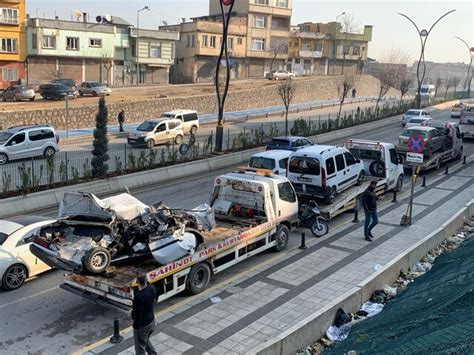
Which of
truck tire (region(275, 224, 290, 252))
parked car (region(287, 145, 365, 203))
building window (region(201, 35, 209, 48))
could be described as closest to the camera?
truck tire (region(275, 224, 290, 252))

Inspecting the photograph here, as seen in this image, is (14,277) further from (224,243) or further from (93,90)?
(93,90)

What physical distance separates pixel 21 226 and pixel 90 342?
4101mm

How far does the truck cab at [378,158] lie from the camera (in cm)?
1912

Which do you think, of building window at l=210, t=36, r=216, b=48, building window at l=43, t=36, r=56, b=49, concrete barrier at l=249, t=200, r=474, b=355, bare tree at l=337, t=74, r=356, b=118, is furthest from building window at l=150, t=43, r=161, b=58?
concrete barrier at l=249, t=200, r=474, b=355

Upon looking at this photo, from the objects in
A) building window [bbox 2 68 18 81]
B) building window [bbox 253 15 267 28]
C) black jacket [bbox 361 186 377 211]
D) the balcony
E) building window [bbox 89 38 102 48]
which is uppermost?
building window [bbox 253 15 267 28]

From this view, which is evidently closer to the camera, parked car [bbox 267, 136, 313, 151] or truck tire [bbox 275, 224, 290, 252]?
truck tire [bbox 275, 224, 290, 252]

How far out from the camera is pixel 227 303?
34.4 ft

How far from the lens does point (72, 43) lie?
55.5 metres

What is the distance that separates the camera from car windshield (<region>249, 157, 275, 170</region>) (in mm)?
18672

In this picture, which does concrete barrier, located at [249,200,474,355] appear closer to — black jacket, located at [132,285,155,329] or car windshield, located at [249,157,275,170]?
black jacket, located at [132,285,155,329]

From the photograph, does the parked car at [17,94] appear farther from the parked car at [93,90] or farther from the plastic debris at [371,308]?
the plastic debris at [371,308]

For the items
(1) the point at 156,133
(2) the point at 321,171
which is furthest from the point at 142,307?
(1) the point at 156,133

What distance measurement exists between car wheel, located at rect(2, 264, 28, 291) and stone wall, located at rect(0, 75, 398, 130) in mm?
24765

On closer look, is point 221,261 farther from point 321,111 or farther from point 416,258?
point 321,111
